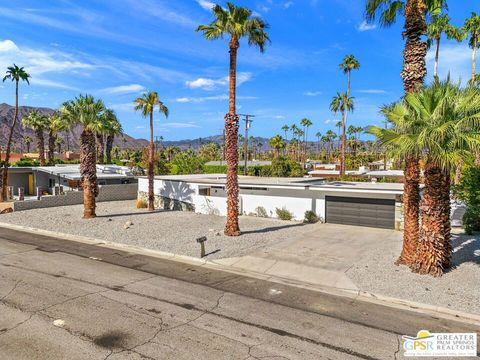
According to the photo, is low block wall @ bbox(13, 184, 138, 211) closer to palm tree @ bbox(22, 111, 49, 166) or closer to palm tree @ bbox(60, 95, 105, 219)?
palm tree @ bbox(60, 95, 105, 219)

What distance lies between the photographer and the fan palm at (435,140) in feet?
38.3

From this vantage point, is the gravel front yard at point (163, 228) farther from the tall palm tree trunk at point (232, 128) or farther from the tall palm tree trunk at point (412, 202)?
the tall palm tree trunk at point (412, 202)

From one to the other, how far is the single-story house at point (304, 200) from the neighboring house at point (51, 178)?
31.6ft

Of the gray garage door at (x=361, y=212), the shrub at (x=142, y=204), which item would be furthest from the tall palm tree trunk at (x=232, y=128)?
the shrub at (x=142, y=204)

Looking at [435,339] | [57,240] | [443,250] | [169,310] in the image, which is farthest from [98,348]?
[57,240]

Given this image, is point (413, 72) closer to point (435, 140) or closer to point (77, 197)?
point (435, 140)

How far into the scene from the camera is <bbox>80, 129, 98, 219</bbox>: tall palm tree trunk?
26.0 meters

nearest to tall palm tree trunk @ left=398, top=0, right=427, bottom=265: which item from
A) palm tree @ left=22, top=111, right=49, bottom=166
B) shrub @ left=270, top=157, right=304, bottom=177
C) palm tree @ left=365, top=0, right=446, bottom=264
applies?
palm tree @ left=365, top=0, right=446, bottom=264

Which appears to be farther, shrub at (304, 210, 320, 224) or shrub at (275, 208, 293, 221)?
shrub at (275, 208, 293, 221)

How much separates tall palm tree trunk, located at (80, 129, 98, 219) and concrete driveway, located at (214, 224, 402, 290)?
14852 millimetres

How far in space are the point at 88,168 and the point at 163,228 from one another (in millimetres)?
7926

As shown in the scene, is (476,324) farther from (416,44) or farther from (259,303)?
(416,44)

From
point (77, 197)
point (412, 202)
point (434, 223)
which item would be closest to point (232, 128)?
point (412, 202)

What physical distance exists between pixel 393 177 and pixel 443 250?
103ft
